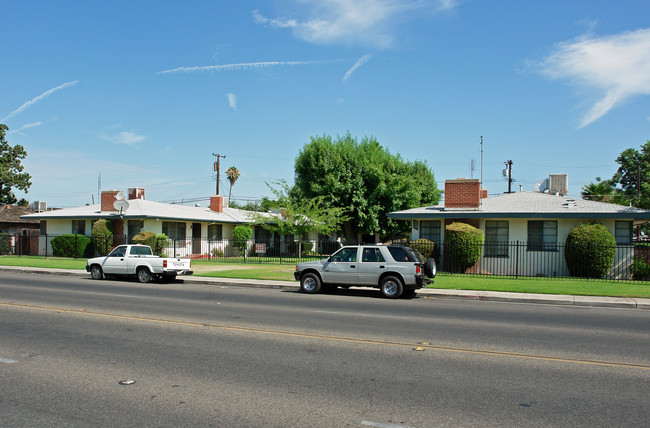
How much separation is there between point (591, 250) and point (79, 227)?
34.5 meters

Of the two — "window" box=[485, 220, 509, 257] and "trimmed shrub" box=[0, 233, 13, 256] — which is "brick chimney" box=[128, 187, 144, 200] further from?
"window" box=[485, 220, 509, 257]

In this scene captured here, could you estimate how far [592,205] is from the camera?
26.2 m

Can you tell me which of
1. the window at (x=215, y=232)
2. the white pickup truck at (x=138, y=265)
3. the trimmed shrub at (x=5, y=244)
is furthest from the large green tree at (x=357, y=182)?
the trimmed shrub at (x=5, y=244)

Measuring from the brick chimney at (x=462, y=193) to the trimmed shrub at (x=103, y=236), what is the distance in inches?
871

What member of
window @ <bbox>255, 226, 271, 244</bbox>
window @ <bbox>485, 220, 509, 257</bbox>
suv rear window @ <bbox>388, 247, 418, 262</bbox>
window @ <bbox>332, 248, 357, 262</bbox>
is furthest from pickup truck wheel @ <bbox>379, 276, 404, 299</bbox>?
window @ <bbox>255, 226, 271, 244</bbox>

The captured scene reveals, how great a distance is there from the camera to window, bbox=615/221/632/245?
24750 millimetres

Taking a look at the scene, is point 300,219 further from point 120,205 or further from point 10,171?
point 10,171

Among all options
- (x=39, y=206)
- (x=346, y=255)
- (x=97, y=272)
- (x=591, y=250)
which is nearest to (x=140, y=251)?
(x=97, y=272)

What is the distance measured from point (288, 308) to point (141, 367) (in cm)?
666

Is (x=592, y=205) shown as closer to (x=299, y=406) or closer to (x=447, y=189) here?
(x=447, y=189)

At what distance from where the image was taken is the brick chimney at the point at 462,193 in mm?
27453

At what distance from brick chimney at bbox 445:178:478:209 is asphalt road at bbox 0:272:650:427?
1455 centimetres

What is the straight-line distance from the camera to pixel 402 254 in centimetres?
1661

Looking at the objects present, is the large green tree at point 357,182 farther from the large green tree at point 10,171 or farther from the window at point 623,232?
the large green tree at point 10,171
